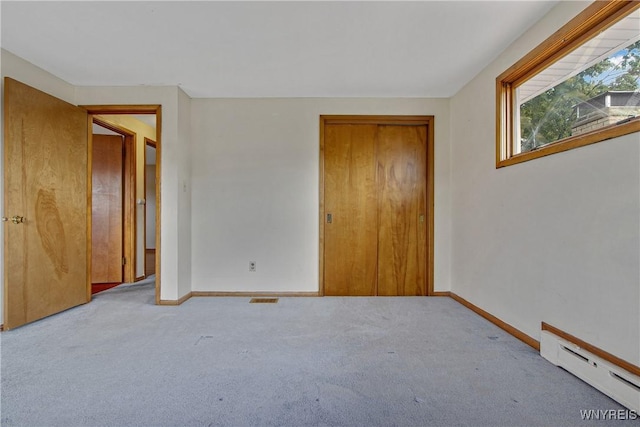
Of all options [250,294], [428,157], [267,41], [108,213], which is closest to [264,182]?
[250,294]

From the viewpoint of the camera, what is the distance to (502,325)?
7.82ft

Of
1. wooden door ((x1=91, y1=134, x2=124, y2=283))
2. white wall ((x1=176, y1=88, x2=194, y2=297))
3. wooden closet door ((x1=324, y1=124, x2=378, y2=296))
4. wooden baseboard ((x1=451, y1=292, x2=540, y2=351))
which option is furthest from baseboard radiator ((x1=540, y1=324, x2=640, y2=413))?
wooden door ((x1=91, y1=134, x2=124, y2=283))

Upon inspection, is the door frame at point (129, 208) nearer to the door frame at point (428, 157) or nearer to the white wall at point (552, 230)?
the door frame at point (428, 157)

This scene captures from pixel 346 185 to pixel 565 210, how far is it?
2051 mm

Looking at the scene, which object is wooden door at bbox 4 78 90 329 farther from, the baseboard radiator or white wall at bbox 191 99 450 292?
the baseboard radiator

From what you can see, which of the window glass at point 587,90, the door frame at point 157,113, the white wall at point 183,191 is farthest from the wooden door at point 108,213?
the window glass at point 587,90

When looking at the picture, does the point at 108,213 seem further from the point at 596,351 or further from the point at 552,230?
the point at 596,351

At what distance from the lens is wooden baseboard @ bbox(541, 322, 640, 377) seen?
142cm

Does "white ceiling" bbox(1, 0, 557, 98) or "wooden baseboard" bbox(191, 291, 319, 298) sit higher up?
"white ceiling" bbox(1, 0, 557, 98)

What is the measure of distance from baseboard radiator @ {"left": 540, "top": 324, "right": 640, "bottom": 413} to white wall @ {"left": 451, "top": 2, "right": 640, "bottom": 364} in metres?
0.07

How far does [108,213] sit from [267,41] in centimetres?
331

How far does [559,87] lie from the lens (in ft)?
Answer: 6.50

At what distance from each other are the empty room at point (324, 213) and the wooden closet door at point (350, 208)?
0.08 feet

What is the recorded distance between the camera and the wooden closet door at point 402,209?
342cm
